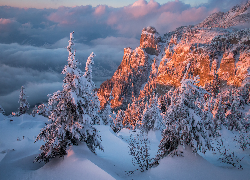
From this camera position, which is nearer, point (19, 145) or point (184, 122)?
point (184, 122)

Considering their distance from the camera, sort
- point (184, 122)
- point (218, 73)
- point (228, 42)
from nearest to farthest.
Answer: point (184, 122) < point (218, 73) < point (228, 42)

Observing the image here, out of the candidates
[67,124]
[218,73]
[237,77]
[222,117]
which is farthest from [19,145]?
[218,73]

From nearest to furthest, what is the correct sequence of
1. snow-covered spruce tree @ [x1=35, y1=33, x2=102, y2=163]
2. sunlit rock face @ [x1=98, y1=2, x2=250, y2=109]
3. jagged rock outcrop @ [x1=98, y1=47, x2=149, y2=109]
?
1. snow-covered spruce tree @ [x1=35, y1=33, x2=102, y2=163]
2. sunlit rock face @ [x1=98, y1=2, x2=250, y2=109]
3. jagged rock outcrop @ [x1=98, y1=47, x2=149, y2=109]

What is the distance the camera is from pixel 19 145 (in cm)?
1354

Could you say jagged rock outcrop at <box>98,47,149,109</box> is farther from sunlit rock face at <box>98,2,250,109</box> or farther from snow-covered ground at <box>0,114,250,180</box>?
snow-covered ground at <box>0,114,250,180</box>

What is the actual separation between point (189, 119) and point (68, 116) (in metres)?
8.10

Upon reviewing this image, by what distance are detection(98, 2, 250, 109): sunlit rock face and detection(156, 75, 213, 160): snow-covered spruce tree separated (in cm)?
690

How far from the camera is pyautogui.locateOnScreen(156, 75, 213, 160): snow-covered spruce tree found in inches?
332

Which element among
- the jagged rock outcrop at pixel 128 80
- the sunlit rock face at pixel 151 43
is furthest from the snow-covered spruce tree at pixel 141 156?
the sunlit rock face at pixel 151 43

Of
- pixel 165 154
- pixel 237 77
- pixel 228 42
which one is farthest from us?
pixel 228 42

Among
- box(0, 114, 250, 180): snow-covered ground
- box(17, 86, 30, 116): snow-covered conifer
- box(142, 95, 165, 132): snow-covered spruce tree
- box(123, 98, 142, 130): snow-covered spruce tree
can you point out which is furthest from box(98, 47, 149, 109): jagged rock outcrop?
box(0, 114, 250, 180): snow-covered ground

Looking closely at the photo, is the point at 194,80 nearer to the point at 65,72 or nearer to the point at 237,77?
the point at 65,72

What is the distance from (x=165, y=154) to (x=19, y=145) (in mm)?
14103

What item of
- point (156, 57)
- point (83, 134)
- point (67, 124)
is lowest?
point (83, 134)
